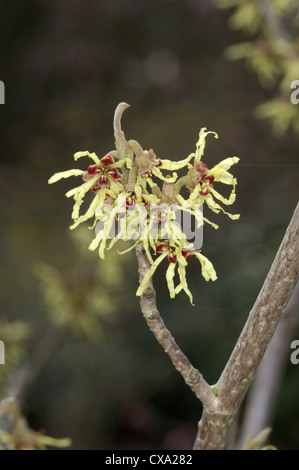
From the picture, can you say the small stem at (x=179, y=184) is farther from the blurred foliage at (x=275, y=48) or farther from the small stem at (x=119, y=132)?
the blurred foliage at (x=275, y=48)

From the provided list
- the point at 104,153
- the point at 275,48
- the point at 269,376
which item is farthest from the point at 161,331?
the point at 104,153

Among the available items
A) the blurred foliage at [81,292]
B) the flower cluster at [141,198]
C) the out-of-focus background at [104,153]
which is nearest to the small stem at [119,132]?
the flower cluster at [141,198]

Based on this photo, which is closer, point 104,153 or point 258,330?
point 258,330

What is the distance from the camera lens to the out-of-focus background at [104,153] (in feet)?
6.00

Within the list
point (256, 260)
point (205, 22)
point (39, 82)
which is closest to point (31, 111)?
point (39, 82)

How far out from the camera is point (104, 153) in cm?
220

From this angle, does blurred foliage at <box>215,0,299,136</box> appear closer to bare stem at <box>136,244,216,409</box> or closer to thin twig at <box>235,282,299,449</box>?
thin twig at <box>235,282,299,449</box>

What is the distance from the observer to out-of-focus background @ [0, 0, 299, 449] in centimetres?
183

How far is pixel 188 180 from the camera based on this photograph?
476 millimetres

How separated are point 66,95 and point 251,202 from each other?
97cm

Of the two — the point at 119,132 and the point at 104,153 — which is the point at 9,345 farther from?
the point at 104,153

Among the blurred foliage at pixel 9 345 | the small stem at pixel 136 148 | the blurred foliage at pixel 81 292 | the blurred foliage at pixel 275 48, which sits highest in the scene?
the blurred foliage at pixel 275 48

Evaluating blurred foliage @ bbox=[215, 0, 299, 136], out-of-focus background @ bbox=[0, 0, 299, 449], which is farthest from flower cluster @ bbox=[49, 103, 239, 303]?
out-of-focus background @ bbox=[0, 0, 299, 449]

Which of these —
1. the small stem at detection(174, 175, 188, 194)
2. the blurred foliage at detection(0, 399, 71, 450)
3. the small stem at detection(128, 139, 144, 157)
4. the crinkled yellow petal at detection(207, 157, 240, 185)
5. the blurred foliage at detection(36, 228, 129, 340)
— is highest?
the small stem at detection(128, 139, 144, 157)
